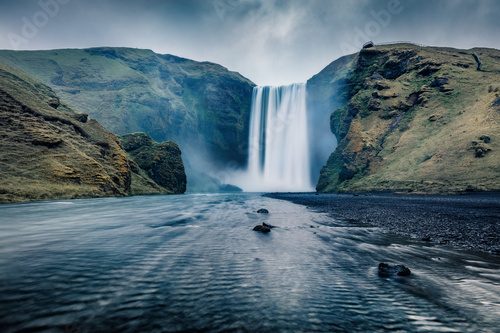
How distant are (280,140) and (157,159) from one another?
68152mm

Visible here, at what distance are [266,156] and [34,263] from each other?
469 feet

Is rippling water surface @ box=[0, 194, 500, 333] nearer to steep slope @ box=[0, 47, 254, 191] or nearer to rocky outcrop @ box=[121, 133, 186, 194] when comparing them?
rocky outcrop @ box=[121, 133, 186, 194]

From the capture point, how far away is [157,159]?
305ft

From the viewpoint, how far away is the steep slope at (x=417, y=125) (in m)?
55.5

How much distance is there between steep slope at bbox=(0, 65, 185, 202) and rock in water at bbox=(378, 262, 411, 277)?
4517 cm

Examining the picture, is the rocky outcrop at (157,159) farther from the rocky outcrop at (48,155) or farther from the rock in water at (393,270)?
the rock in water at (393,270)

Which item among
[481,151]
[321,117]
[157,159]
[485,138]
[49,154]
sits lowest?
[49,154]

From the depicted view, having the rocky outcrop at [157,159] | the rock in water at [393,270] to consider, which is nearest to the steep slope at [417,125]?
the rocky outcrop at [157,159]

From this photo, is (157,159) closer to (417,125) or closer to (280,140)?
(280,140)

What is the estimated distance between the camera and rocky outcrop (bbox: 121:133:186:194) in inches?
3607

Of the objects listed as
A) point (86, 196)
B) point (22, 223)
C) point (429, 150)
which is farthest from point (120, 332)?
point (429, 150)

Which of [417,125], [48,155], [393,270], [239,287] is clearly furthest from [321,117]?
[239,287]

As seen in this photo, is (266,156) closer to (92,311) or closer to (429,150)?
(429,150)

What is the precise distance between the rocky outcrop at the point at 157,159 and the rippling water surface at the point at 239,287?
79.0 metres
